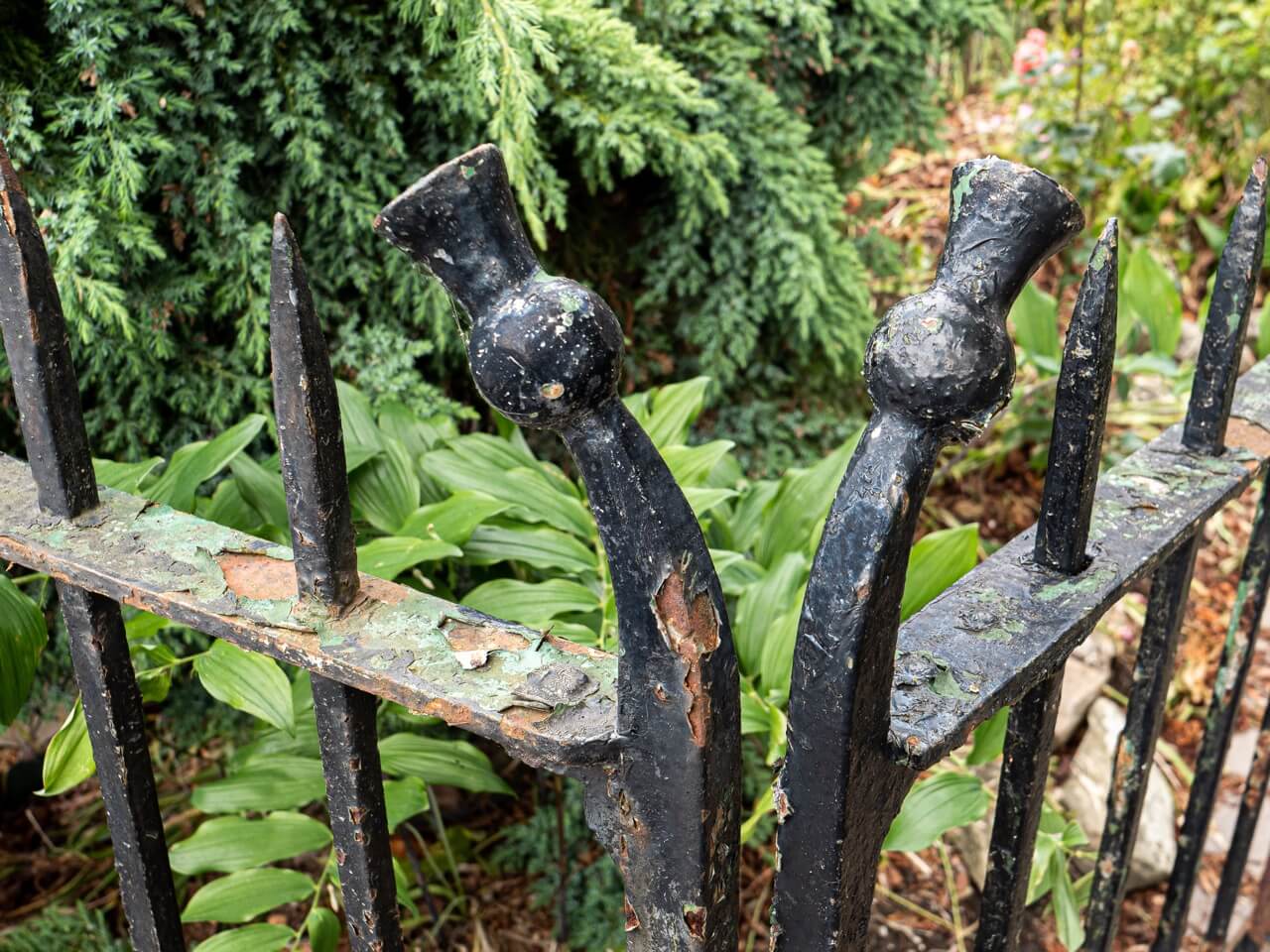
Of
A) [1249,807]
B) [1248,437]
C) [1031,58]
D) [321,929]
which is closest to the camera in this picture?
[1248,437]

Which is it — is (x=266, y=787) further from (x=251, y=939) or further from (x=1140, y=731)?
(x=1140, y=731)

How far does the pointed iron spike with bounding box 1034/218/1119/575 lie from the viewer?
762 mm

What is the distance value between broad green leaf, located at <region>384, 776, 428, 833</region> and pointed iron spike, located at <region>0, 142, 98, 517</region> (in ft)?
1.84

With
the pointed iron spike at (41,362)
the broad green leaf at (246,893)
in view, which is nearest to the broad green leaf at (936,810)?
the broad green leaf at (246,893)

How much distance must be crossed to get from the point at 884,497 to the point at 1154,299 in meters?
2.00

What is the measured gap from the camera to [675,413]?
5.60 ft

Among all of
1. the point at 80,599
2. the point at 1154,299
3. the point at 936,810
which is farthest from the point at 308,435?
the point at 1154,299

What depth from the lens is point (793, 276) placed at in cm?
212

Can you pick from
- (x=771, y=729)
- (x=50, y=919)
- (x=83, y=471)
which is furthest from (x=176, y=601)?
(x=50, y=919)

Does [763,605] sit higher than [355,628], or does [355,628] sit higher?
[355,628]

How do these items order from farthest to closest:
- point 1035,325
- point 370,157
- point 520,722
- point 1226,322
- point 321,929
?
point 1035,325
point 370,157
point 321,929
point 1226,322
point 520,722

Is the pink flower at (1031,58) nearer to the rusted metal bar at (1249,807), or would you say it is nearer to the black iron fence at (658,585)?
the rusted metal bar at (1249,807)

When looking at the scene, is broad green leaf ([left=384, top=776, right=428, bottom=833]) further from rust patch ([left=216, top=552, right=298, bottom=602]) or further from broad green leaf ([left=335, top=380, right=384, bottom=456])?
rust patch ([left=216, top=552, right=298, bottom=602])

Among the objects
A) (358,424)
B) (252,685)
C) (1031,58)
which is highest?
(1031,58)
